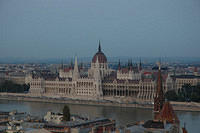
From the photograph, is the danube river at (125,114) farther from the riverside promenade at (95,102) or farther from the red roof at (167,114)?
the red roof at (167,114)

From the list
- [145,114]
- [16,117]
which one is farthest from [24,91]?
[16,117]

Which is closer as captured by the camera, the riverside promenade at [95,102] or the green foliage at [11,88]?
the riverside promenade at [95,102]

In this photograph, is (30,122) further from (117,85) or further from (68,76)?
(68,76)

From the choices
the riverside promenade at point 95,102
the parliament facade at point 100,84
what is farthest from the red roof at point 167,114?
the parliament facade at point 100,84

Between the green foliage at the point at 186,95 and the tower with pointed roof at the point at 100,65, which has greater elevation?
the tower with pointed roof at the point at 100,65

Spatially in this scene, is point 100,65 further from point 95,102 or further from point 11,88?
point 95,102

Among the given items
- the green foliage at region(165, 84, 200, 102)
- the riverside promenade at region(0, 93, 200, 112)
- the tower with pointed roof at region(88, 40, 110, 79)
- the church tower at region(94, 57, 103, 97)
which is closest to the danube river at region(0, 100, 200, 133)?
the riverside promenade at region(0, 93, 200, 112)
